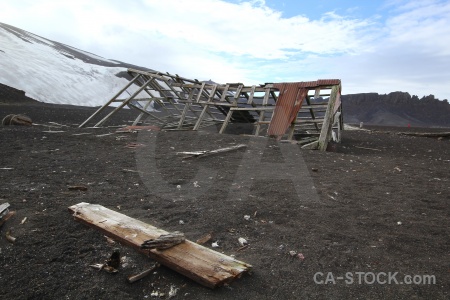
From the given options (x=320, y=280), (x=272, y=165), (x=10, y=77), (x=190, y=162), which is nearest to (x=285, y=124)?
(x=272, y=165)

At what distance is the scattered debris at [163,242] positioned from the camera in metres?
2.51

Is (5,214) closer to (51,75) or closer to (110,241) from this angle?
(110,241)

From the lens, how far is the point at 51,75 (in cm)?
3444

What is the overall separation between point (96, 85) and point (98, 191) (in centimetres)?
3945

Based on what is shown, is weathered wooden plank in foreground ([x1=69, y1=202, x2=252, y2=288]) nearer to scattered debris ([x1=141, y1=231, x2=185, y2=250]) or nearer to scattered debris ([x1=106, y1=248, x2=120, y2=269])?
scattered debris ([x1=141, y1=231, x2=185, y2=250])

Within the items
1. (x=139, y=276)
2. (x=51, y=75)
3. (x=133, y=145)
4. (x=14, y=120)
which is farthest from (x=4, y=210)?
(x=51, y=75)

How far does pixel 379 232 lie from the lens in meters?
3.35

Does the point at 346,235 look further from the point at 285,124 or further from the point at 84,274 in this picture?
the point at 285,124

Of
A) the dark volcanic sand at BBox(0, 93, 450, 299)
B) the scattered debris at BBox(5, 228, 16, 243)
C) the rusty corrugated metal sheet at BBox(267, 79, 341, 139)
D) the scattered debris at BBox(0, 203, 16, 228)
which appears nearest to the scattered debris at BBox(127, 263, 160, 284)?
the dark volcanic sand at BBox(0, 93, 450, 299)

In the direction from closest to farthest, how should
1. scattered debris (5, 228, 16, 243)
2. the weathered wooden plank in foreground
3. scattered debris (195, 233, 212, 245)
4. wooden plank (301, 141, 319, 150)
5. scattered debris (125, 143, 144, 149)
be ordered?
the weathered wooden plank in foreground
scattered debris (5, 228, 16, 243)
scattered debris (195, 233, 212, 245)
scattered debris (125, 143, 144, 149)
wooden plank (301, 141, 319, 150)

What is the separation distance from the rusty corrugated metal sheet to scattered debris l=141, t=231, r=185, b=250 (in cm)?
816

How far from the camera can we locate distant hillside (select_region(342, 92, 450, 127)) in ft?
138

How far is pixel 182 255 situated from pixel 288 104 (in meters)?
8.73

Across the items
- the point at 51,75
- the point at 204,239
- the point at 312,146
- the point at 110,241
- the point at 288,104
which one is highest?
the point at 288,104
